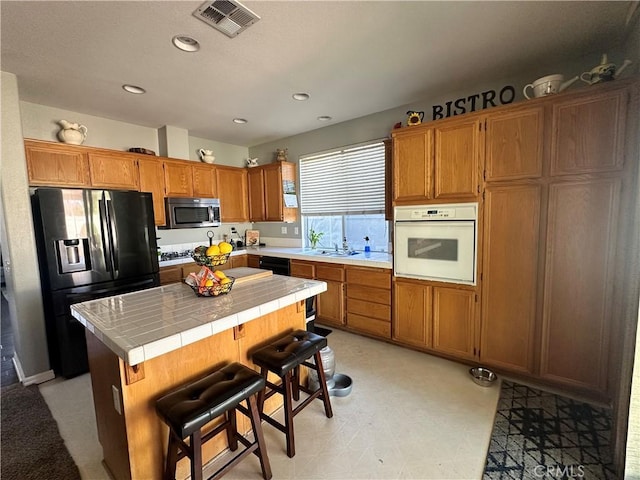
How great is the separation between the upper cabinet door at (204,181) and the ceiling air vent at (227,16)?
252 centimetres

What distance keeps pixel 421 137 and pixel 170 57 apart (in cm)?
228

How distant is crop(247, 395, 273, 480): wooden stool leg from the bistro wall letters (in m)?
2.96

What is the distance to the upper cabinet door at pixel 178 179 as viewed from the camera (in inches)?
151

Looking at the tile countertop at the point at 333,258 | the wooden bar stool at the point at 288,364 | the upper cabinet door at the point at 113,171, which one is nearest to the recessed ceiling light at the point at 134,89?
the upper cabinet door at the point at 113,171

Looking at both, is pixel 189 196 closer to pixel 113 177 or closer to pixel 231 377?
pixel 113 177

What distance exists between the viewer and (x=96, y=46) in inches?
80.6

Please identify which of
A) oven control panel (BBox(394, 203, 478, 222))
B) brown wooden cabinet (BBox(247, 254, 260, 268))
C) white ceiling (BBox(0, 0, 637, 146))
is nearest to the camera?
white ceiling (BBox(0, 0, 637, 146))

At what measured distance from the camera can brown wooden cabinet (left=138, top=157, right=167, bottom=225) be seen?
360cm

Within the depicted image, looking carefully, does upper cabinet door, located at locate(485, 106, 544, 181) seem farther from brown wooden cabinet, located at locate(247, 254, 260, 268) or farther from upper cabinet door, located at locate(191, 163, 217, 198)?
upper cabinet door, located at locate(191, 163, 217, 198)

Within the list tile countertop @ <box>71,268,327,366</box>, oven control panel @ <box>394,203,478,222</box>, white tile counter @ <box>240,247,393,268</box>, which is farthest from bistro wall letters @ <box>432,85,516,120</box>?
tile countertop @ <box>71,268,327,366</box>

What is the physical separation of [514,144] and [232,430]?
2.95 metres

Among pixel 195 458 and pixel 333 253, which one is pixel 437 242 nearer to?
pixel 333 253

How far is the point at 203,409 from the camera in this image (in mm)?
1251

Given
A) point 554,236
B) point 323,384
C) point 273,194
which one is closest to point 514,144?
point 554,236
